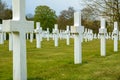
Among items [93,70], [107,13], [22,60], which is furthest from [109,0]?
[22,60]

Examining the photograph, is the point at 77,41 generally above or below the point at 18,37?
below

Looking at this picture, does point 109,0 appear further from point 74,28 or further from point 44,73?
point 44,73

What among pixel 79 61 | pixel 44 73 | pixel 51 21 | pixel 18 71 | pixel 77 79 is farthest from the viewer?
pixel 51 21

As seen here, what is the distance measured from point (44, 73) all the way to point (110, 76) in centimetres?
161

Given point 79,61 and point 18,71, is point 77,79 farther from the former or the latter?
point 79,61

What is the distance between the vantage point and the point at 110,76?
8273mm

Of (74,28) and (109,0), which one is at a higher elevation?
(109,0)

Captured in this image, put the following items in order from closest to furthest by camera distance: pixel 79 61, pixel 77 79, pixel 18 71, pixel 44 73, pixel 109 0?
pixel 18 71, pixel 77 79, pixel 44 73, pixel 79 61, pixel 109 0

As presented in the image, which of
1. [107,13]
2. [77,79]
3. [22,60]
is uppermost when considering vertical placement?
[107,13]

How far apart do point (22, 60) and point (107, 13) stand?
2080cm

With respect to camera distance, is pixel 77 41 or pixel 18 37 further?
pixel 77 41

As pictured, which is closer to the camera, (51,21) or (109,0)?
(109,0)

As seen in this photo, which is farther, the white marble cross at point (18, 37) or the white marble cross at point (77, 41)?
the white marble cross at point (77, 41)

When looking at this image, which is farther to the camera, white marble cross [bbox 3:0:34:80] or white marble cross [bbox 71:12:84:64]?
white marble cross [bbox 71:12:84:64]
